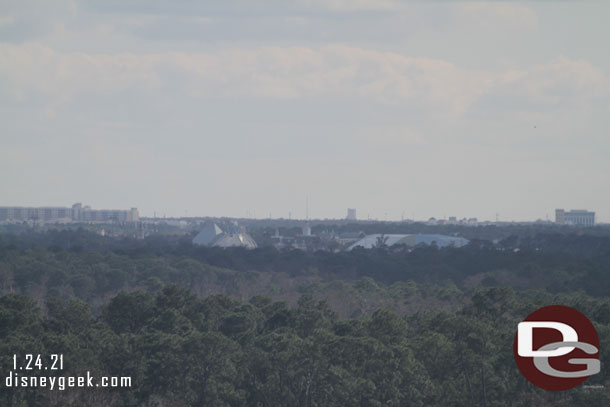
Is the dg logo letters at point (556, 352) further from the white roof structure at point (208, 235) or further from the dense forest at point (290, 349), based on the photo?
the white roof structure at point (208, 235)

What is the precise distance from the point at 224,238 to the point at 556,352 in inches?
5255

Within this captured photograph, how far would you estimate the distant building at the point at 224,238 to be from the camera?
516ft

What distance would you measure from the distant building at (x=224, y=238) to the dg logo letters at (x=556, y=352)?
114 meters

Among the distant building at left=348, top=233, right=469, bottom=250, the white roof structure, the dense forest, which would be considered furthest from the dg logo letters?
the white roof structure

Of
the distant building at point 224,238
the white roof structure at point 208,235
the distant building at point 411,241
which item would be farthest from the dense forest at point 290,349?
the white roof structure at point 208,235

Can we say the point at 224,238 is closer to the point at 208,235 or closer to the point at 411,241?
the point at 208,235

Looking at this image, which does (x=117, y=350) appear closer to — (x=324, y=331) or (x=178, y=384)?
(x=178, y=384)

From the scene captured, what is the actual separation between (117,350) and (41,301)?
112ft

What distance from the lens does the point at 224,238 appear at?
531 ft

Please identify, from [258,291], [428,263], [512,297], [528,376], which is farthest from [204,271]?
[528,376]

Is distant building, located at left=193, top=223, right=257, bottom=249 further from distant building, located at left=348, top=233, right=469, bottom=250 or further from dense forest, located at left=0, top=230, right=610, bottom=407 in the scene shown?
dense forest, located at left=0, top=230, right=610, bottom=407

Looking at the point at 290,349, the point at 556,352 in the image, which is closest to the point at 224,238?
the point at 290,349

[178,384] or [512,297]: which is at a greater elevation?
[512,297]

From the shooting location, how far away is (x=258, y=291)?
265 feet
